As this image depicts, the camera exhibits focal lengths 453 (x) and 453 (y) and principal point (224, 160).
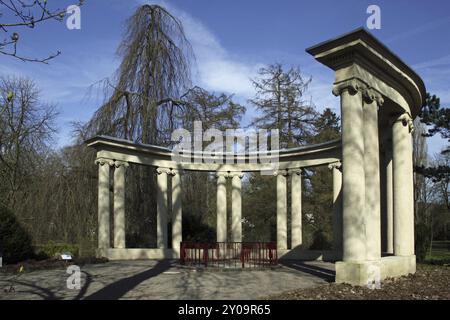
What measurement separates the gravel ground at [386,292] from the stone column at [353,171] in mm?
1262

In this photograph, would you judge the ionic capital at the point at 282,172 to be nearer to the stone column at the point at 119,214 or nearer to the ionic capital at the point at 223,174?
the ionic capital at the point at 223,174

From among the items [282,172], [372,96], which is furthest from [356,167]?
[282,172]

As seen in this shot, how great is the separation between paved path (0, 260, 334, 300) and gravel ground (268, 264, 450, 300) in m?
0.96

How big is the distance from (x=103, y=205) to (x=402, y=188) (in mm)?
15295

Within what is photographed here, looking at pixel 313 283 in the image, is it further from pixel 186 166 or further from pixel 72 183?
pixel 72 183

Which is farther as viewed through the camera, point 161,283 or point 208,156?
point 208,156

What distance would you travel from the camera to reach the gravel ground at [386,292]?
1181 centimetres

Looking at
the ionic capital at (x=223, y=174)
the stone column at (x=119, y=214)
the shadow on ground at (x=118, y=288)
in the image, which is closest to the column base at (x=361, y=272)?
the shadow on ground at (x=118, y=288)

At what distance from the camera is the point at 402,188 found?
18.4m

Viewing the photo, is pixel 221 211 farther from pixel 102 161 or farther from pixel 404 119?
pixel 404 119

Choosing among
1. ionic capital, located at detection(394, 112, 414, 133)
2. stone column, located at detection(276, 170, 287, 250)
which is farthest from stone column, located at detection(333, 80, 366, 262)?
stone column, located at detection(276, 170, 287, 250)
